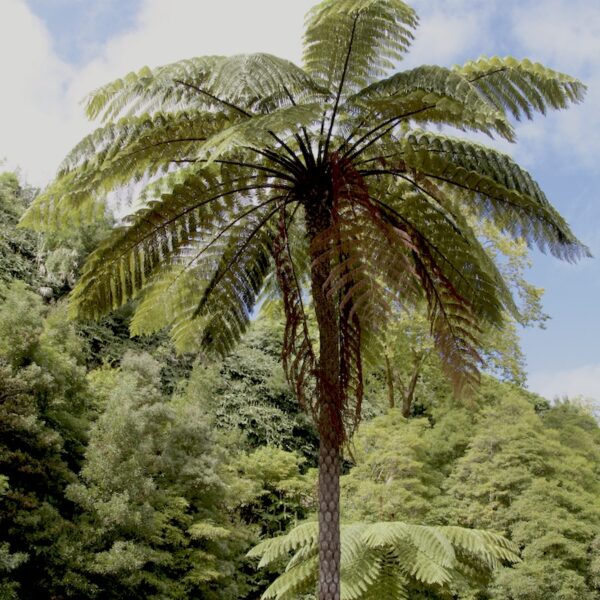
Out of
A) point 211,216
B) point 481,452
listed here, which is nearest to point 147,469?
point 481,452

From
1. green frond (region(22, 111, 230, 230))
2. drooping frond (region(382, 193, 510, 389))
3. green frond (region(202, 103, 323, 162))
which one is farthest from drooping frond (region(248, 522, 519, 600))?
green frond (region(202, 103, 323, 162))

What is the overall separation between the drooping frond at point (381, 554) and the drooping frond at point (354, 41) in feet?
16.5

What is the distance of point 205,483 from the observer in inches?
396

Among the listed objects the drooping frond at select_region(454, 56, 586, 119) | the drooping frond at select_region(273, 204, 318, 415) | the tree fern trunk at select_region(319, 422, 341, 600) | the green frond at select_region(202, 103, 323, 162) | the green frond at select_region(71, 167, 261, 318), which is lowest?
the tree fern trunk at select_region(319, 422, 341, 600)

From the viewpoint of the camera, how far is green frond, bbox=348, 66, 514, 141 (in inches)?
114

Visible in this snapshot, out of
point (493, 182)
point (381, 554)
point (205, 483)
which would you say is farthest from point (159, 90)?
point (205, 483)

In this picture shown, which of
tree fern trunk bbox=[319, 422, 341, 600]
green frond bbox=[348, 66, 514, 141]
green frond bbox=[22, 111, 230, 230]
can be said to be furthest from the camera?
green frond bbox=[22, 111, 230, 230]

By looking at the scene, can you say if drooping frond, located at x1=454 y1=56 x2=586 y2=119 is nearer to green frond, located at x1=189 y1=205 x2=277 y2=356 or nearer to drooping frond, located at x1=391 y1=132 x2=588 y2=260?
drooping frond, located at x1=391 y1=132 x2=588 y2=260

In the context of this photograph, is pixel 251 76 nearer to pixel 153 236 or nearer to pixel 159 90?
pixel 159 90

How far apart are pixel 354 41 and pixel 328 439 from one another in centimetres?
229

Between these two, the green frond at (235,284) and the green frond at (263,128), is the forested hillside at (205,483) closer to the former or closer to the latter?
the green frond at (235,284)

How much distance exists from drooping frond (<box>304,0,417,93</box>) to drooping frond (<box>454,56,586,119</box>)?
0.45m

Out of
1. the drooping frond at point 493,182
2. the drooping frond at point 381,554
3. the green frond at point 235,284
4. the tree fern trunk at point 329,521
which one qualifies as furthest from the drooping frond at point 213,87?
the drooping frond at point 381,554

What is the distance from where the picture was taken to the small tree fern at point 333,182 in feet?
10.0
